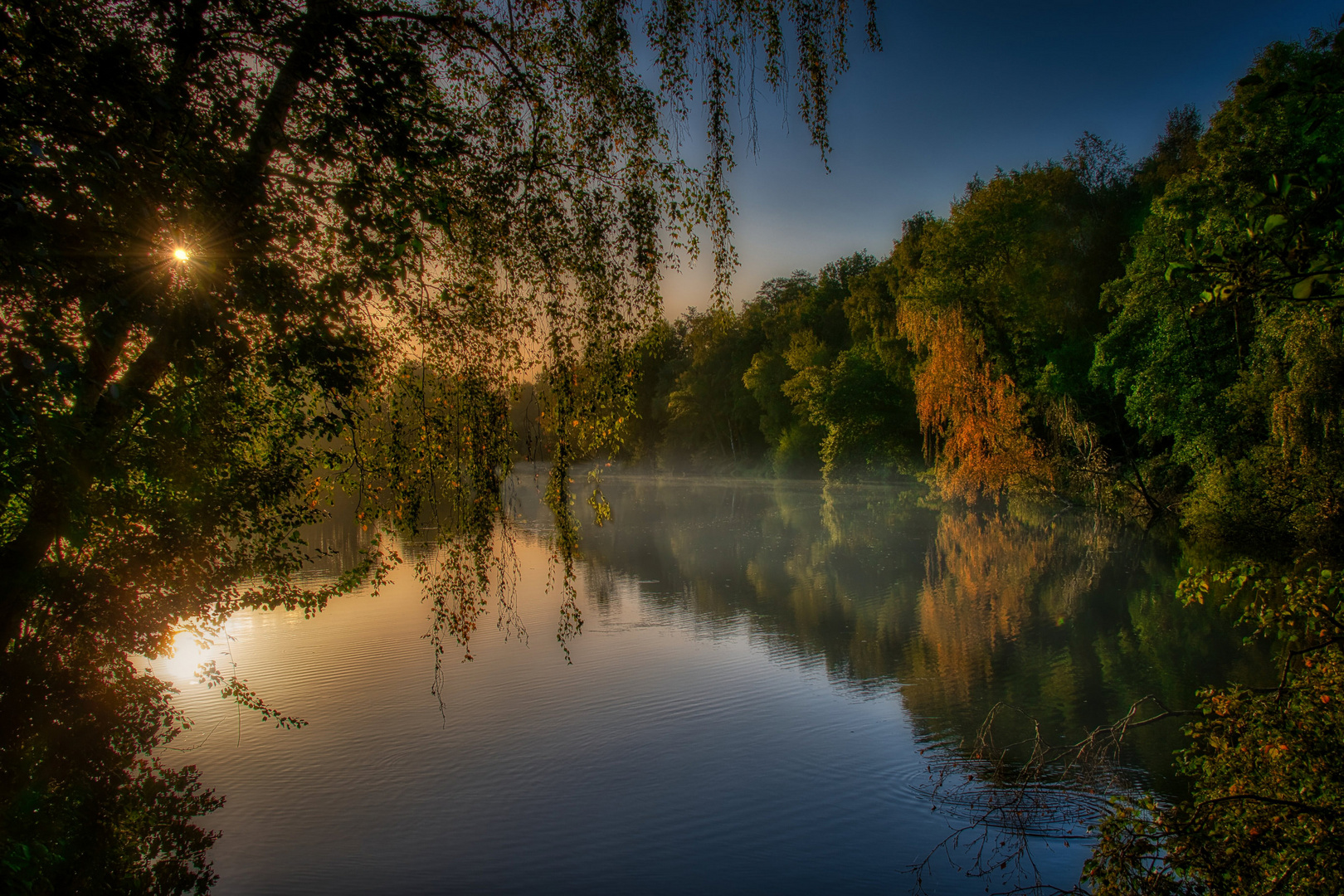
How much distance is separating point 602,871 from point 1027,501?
74.4ft

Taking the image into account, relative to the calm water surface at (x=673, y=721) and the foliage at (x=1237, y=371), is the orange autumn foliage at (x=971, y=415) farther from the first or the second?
the calm water surface at (x=673, y=721)

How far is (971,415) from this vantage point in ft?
71.1

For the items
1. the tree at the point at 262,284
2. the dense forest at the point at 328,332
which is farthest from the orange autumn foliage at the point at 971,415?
the tree at the point at 262,284

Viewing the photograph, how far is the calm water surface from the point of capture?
6.24 metres

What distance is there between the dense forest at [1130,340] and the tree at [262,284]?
0.92 metres

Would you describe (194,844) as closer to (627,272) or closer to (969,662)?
(627,272)

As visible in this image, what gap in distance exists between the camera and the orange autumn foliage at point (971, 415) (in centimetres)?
2148

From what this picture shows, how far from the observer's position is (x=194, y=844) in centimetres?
645

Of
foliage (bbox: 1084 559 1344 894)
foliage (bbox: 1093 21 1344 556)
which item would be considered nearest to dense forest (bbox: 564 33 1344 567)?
foliage (bbox: 1093 21 1344 556)

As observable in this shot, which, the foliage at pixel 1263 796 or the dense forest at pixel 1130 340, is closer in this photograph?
the foliage at pixel 1263 796

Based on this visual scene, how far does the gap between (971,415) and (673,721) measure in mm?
15950

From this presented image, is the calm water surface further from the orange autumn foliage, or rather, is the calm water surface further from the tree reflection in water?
the orange autumn foliage

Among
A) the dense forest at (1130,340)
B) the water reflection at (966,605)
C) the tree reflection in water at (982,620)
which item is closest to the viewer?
the dense forest at (1130,340)

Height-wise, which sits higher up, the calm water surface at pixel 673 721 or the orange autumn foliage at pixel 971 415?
the orange autumn foliage at pixel 971 415
